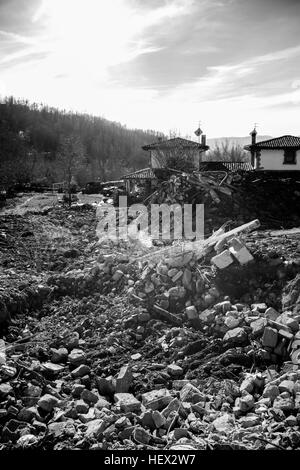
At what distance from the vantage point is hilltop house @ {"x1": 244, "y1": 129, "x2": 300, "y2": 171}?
973 inches

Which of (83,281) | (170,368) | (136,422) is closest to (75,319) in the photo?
(83,281)

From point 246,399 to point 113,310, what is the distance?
289cm

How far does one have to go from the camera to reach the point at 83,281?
7125 mm

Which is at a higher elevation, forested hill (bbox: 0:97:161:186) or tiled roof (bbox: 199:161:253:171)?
forested hill (bbox: 0:97:161:186)

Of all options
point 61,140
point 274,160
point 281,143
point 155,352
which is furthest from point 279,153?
point 61,140

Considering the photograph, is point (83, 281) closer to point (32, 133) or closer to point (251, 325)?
point (251, 325)

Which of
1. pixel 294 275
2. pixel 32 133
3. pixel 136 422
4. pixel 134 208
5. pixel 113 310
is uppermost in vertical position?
pixel 32 133

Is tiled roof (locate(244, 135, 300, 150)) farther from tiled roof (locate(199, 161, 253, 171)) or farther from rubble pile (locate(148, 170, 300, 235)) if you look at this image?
rubble pile (locate(148, 170, 300, 235))

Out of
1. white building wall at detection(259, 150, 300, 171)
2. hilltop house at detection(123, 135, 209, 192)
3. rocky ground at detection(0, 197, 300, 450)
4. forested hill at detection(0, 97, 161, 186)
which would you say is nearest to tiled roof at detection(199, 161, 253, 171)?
hilltop house at detection(123, 135, 209, 192)

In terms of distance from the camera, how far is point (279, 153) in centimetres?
2497

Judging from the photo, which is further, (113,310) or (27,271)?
(27,271)

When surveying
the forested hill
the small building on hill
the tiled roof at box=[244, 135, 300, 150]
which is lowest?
the small building on hill

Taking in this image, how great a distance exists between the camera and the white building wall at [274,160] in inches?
979

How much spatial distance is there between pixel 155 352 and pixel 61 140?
2489 inches
